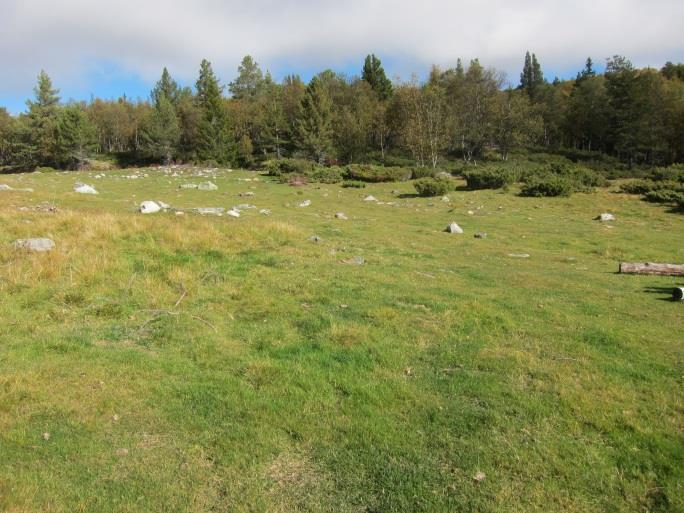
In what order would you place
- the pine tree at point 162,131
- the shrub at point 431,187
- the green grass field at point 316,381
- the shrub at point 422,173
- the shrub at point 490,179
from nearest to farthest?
the green grass field at point 316,381 < the shrub at point 431,187 < the shrub at point 490,179 < the shrub at point 422,173 < the pine tree at point 162,131

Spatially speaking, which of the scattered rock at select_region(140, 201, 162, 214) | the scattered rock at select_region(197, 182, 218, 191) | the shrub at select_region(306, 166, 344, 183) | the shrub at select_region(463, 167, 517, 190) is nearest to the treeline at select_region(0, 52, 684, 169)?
the shrub at select_region(306, 166, 344, 183)

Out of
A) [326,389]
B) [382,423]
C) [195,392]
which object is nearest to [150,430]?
[195,392]

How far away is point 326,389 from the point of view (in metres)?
5.93

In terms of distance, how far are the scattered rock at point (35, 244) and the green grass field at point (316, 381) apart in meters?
0.22

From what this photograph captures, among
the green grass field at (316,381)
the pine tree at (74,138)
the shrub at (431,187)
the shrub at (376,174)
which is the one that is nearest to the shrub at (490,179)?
the shrub at (431,187)

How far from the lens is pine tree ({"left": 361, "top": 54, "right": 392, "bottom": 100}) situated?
8956 cm

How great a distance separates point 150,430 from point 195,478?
39.0 inches

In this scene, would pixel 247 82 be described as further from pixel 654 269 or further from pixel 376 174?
pixel 654 269

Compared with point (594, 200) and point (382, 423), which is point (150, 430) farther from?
point (594, 200)

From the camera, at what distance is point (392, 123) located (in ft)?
228

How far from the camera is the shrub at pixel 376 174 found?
130 ft

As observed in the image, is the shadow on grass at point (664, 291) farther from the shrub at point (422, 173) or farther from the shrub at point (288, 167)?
the shrub at point (288, 167)

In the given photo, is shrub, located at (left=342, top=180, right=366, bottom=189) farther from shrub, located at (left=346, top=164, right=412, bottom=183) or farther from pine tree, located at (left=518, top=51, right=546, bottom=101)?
pine tree, located at (left=518, top=51, right=546, bottom=101)

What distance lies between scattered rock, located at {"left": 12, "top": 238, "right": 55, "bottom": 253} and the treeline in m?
46.1
